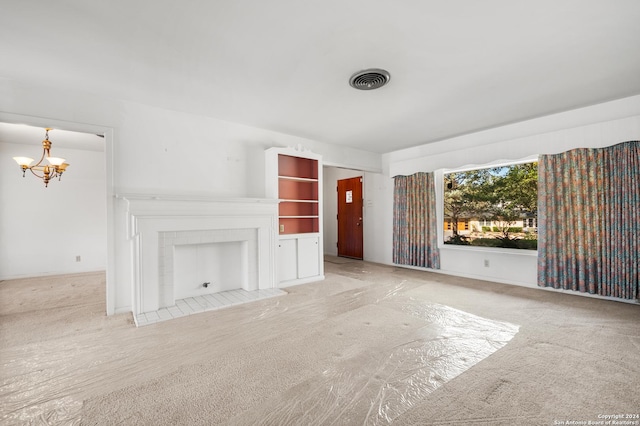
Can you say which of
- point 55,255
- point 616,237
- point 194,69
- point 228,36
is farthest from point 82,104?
point 616,237

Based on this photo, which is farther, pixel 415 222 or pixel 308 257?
pixel 415 222

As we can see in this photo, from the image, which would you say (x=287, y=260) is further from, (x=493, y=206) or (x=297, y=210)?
(x=493, y=206)

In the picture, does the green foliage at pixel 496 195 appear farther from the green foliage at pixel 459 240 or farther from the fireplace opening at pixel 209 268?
the fireplace opening at pixel 209 268

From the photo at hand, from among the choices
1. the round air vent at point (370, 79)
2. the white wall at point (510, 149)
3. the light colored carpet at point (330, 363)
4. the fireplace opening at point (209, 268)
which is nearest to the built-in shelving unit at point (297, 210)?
the fireplace opening at point (209, 268)

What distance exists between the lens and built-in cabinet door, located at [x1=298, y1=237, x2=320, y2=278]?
186 inches

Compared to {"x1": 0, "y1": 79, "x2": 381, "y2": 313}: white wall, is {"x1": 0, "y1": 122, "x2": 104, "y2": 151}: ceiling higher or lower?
higher

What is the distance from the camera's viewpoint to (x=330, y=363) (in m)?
2.10

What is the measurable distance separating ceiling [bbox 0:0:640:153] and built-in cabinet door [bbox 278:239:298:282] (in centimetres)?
205

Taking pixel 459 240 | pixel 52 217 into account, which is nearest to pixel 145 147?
pixel 52 217

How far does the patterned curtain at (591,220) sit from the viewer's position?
11.1 ft

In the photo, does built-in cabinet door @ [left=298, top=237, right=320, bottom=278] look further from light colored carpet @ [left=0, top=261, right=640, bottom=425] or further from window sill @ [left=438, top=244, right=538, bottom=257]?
window sill @ [left=438, top=244, right=538, bottom=257]

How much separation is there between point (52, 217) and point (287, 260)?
4.84 metres

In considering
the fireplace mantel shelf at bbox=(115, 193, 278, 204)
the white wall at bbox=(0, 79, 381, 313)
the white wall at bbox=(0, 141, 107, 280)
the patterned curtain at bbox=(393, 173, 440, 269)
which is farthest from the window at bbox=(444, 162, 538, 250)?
the white wall at bbox=(0, 141, 107, 280)

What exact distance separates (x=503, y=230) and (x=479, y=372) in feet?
10.8
